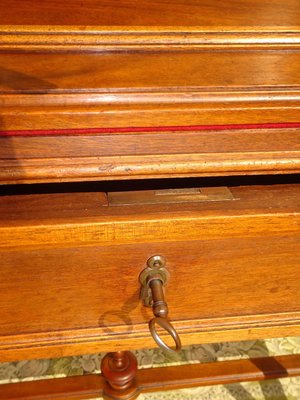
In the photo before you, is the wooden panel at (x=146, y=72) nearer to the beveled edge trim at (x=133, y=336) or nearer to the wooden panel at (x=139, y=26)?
the wooden panel at (x=139, y=26)

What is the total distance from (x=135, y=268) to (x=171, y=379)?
494 millimetres

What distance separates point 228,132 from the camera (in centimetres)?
52

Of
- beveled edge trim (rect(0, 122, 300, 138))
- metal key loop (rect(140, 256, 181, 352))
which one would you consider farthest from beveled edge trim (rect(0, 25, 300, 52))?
metal key loop (rect(140, 256, 181, 352))

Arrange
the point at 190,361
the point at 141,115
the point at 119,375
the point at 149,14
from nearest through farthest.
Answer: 1. the point at 141,115
2. the point at 149,14
3. the point at 119,375
4. the point at 190,361

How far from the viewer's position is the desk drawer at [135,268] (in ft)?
1.61

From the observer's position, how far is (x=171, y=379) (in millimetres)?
941

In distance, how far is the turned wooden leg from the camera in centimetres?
88

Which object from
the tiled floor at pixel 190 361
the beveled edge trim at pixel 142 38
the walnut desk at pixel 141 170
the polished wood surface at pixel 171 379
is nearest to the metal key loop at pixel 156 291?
the walnut desk at pixel 141 170

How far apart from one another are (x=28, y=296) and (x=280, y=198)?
1.14ft

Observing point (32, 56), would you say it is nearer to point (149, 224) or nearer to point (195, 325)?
point (149, 224)

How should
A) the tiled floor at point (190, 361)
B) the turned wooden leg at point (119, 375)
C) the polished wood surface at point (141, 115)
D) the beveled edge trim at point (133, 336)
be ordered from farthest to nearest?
1. the tiled floor at point (190, 361)
2. the turned wooden leg at point (119, 375)
3. the beveled edge trim at point (133, 336)
4. the polished wood surface at point (141, 115)

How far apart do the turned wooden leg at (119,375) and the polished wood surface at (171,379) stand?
20 millimetres

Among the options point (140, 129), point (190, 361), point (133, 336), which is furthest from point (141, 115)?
point (190, 361)

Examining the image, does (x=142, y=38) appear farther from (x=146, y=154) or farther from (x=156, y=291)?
(x=156, y=291)
